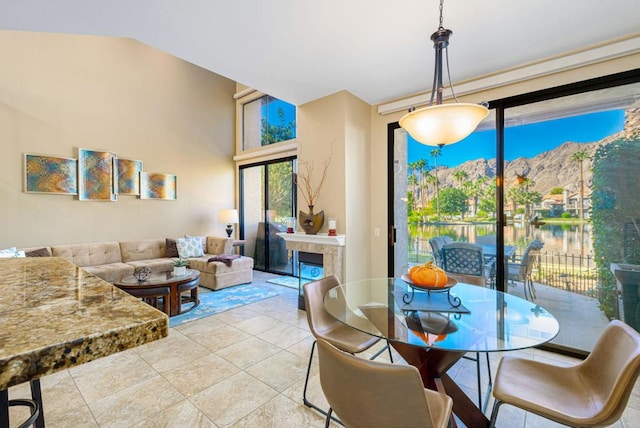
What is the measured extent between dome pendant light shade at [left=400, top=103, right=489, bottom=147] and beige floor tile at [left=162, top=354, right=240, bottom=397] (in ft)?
7.69

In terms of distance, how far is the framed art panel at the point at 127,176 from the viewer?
5059 mm

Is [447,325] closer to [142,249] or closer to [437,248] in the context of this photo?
Result: [437,248]

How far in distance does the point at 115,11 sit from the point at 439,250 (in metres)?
3.74

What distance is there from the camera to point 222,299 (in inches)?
168

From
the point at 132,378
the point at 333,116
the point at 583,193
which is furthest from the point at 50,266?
the point at 583,193

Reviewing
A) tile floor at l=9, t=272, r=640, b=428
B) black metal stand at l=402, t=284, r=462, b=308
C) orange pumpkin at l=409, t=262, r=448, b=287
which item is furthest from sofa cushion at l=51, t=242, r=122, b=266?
orange pumpkin at l=409, t=262, r=448, b=287

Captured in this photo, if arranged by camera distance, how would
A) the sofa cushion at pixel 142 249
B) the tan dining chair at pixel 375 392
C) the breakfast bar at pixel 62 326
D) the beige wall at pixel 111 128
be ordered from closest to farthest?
the breakfast bar at pixel 62 326
the tan dining chair at pixel 375 392
the beige wall at pixel 111 128
the sofa cushion at pixel 142 249

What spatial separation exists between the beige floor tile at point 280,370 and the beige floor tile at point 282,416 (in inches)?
7.0

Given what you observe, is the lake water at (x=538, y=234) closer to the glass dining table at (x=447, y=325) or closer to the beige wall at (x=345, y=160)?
the beige wall at (x=345, y=160)

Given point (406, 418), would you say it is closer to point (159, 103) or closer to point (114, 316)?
point (114, 316)

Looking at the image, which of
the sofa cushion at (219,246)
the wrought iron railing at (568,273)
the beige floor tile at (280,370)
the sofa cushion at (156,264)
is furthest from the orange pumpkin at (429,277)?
the sofa cushion at (219,246)

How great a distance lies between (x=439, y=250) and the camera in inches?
135

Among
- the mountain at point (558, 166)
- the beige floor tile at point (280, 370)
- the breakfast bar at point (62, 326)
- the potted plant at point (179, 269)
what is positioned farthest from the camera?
the potted plant at point (179, 269)

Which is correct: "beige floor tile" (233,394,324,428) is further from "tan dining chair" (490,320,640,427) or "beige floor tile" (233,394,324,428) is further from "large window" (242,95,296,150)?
"large window" (242,95,296,150)
